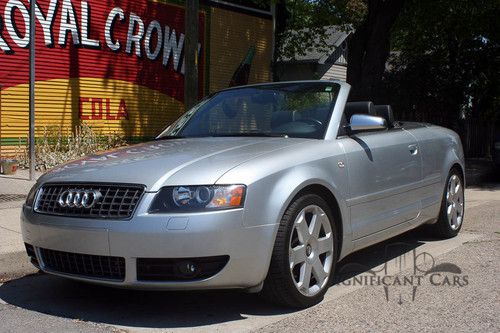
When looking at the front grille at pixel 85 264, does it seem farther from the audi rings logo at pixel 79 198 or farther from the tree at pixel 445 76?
the tree at pixel 445 76

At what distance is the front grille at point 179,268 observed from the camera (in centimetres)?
387

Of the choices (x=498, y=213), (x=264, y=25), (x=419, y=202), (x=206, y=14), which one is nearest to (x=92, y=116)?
(x=206, y=14)

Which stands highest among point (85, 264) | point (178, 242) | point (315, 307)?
point (178, 242)

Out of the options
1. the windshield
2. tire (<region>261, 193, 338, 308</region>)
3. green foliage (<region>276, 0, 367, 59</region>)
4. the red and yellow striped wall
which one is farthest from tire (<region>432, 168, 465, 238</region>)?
green foliage (<region>276, 0, 367, 59</region>)

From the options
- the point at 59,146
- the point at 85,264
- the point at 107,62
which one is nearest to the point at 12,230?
the point at 85,264

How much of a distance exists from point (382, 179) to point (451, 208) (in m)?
1.90

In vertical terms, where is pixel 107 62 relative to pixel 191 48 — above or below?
above

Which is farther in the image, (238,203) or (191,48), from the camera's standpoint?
(191,48)

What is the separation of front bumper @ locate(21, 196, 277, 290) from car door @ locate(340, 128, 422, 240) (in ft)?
3.73

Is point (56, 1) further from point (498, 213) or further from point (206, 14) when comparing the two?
point (498, 213)

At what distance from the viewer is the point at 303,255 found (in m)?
4.31

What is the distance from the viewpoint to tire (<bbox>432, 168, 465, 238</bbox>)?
6570 mm

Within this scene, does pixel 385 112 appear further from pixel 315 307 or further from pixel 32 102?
pixel 32 102

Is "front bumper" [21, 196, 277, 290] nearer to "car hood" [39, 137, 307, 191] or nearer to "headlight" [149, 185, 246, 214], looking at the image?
"headlight" [149, 185, 246, 214]
